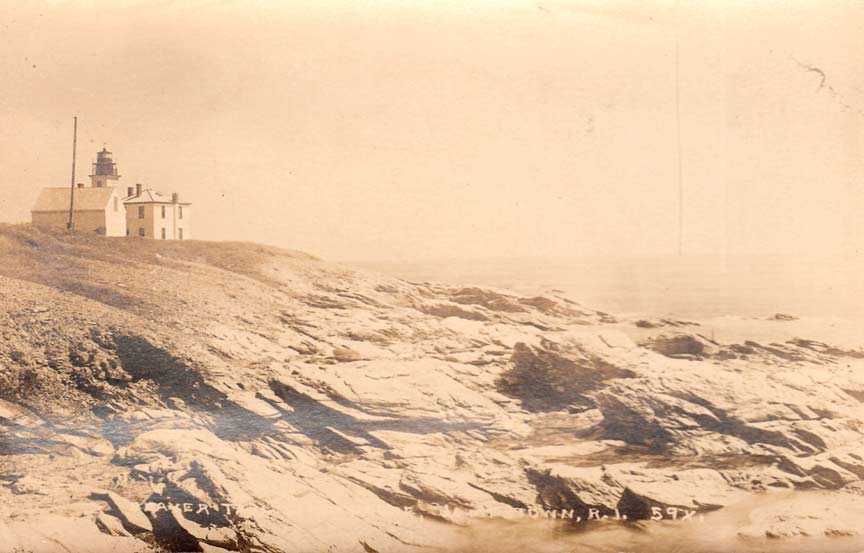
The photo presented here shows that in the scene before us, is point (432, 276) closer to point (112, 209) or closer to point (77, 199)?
point (112, 209)

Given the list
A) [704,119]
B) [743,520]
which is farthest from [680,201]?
[743,520]

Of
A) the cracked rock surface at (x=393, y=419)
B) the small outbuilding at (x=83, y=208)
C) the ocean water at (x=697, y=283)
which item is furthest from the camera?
the small outbuilding at (x=83, y=208)

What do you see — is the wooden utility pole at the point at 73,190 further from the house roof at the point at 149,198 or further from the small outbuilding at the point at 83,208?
the house roof at the point at 149,198

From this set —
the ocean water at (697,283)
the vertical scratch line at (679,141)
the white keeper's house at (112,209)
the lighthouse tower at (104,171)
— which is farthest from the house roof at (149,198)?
the vertical scratch line at (679,141)

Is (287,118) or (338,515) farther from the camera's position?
(287,118)

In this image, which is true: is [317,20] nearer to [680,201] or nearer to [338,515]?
[680,201]

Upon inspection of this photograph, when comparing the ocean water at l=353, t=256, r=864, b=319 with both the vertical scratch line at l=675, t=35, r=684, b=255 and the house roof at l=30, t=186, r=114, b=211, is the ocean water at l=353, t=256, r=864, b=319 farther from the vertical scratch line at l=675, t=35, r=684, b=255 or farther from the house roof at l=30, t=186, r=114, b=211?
the house roof at l=30, t=186, r=114, b=211
